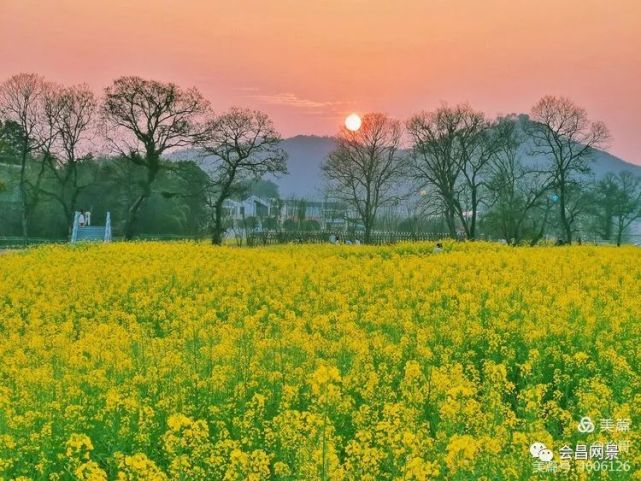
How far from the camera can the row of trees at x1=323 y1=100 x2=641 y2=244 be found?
5316 centimetres

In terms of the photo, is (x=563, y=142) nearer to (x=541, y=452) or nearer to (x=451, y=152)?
(x=451, y=152)

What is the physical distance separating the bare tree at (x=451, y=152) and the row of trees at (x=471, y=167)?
0.08 meters

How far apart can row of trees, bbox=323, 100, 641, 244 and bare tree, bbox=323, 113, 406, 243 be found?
9 cm

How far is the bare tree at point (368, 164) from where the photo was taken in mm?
57844

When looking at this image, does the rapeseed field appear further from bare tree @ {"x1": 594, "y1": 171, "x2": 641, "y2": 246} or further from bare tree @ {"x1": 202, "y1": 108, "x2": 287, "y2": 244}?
bare tree @ {"x1": 594, "y1": 171, "x2": 641, "y2": 246}

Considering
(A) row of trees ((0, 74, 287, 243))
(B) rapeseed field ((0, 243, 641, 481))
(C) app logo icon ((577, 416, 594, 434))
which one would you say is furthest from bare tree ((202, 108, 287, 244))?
(C) app logo icon ((577, 416, 594, 434))

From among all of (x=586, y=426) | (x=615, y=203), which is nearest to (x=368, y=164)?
(x=615, y=203)

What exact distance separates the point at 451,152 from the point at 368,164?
732cm

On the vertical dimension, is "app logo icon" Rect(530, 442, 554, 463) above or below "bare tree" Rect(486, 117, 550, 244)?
below

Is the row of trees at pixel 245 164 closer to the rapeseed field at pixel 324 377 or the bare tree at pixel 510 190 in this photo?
the bare tree at pixel 510 190

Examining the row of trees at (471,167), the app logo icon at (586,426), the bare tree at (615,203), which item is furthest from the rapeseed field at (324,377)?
the bare tree at (615,203)

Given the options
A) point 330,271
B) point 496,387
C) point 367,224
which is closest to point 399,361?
point 496,387

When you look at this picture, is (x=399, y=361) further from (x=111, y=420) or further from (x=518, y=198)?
(x=518, y=198)

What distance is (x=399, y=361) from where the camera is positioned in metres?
8.55
